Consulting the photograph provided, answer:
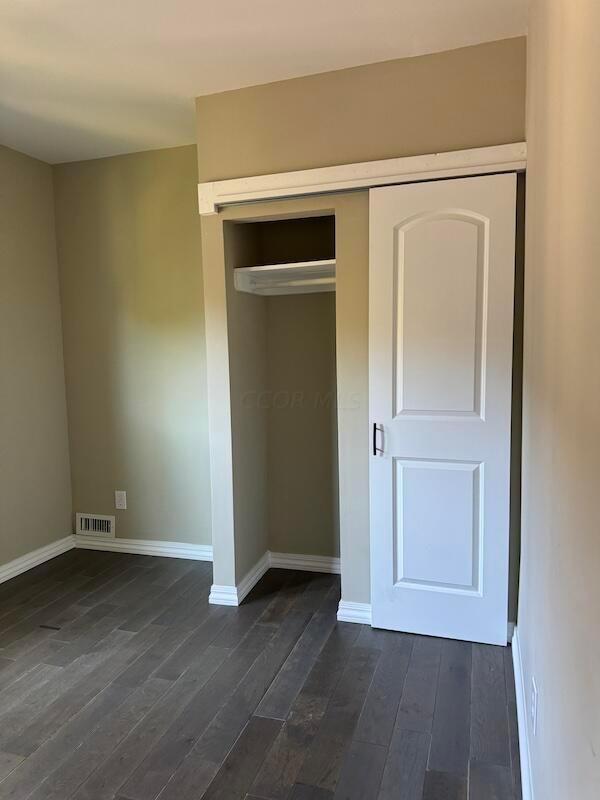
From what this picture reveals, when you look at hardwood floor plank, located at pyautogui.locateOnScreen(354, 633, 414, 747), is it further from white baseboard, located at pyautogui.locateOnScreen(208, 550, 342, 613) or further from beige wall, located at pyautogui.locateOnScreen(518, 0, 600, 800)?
white baseboard, located at pyautogui.locateOnScreen(208, 550, 342, 613)

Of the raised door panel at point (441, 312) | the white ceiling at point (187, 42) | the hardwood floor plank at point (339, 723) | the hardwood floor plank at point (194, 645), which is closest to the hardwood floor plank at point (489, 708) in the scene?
the hardwood floor plank at point (339, 723)

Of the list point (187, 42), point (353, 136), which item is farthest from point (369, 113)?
point (187, 42)

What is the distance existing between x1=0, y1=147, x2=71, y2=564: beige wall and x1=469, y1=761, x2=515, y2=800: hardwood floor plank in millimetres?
2912

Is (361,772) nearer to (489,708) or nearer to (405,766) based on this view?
(405,766)

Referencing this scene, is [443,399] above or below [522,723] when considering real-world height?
above

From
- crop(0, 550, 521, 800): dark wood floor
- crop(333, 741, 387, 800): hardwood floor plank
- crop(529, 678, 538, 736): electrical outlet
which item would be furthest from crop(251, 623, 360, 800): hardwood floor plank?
crop(529, 678, 538, 736): electrical outlet

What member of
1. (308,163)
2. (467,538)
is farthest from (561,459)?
(308,163)

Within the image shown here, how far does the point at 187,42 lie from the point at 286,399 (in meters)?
1.92

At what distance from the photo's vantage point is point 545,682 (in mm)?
1454

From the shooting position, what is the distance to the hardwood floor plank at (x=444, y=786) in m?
1.78

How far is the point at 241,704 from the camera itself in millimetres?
2246

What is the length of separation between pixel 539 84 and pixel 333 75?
1.11 m

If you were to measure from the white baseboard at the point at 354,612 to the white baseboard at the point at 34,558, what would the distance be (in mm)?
2095

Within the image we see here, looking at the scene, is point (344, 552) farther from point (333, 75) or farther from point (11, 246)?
point (11, 246)
